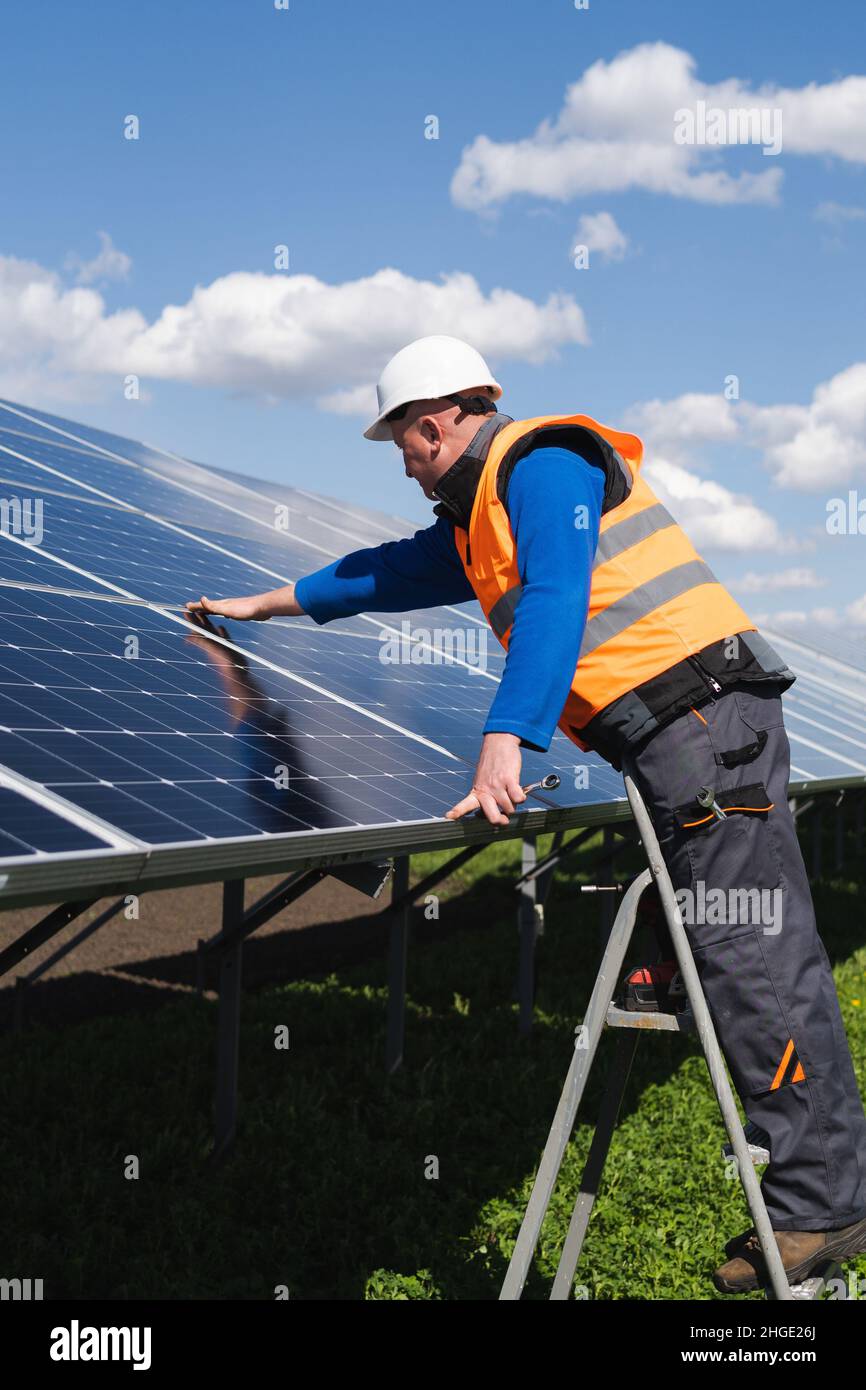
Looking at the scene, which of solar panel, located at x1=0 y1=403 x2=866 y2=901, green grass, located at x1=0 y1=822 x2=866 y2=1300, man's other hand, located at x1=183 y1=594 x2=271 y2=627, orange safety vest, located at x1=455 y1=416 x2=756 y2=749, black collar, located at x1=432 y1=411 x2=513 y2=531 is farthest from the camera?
green grass, located at x1=0 y1=822 x2=866 y2=1300

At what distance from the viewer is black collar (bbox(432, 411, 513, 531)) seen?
370 cm

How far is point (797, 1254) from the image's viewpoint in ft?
10.8

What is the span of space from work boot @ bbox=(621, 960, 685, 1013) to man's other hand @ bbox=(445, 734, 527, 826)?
0.68 meters

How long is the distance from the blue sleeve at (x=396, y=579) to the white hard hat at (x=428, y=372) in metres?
0.78

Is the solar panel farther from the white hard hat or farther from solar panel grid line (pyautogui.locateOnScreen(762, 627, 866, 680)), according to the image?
solar panel grid line (pyautogui.locateOnScreen(762, 627, 866, 680))

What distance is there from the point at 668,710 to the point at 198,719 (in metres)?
1.68

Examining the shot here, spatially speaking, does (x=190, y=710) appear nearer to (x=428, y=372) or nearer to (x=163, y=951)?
(x=428, y=372)

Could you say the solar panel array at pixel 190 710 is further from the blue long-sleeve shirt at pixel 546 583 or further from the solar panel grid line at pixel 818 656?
the solar panel grid line at pixel 818 656

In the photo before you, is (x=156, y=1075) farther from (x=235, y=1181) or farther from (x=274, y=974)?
(x=274, y=974)

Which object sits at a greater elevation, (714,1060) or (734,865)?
(734,865)

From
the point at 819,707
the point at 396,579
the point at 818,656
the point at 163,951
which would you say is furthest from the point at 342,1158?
the point at 818,656

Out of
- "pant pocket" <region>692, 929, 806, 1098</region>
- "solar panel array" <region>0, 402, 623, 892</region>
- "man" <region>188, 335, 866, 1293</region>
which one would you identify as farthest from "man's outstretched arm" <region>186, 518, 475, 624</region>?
"pant pocket" <region>692, 929, 806, 1098</region>

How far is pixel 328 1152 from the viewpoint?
7.13 m
